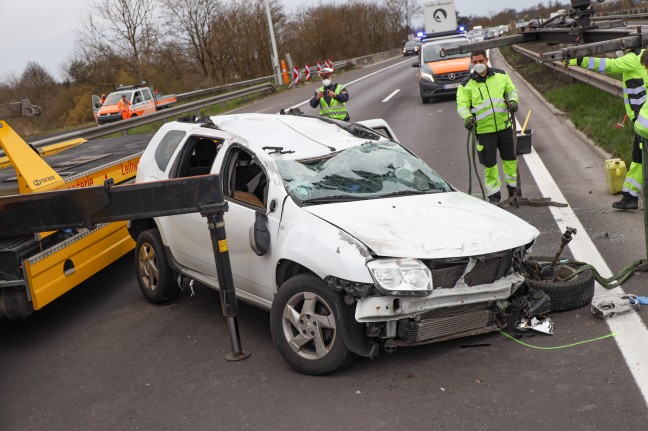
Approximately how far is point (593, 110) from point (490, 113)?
6.74 m

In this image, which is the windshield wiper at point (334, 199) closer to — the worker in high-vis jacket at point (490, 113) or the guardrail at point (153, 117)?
the worker in high-vis jacket at point (490, 113)

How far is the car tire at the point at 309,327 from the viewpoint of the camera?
503 centimetres

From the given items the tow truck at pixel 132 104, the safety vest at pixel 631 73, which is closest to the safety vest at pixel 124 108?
the tow truck at pixel 132 104

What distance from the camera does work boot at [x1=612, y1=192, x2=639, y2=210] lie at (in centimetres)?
857

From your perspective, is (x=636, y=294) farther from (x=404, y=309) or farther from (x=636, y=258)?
(x=404, y=309)

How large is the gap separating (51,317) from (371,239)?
11.9 feet

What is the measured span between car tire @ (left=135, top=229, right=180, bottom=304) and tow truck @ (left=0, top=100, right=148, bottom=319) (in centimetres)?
42

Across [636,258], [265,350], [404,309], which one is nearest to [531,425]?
[404,309]

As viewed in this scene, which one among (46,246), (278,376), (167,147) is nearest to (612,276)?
(278,376)

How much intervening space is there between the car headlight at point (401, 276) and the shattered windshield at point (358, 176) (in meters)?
0.99

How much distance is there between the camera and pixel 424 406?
456 cm

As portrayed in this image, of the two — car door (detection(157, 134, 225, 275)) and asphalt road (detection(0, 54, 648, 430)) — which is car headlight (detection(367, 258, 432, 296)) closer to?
asphalt road (detection(0, 54, 648, 430))

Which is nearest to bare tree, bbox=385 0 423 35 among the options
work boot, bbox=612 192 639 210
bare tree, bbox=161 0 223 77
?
bare tree, bbox=161 0 223 77

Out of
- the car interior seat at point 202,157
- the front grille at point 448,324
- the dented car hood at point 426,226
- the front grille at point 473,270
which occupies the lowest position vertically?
the front grille at point 448,324
